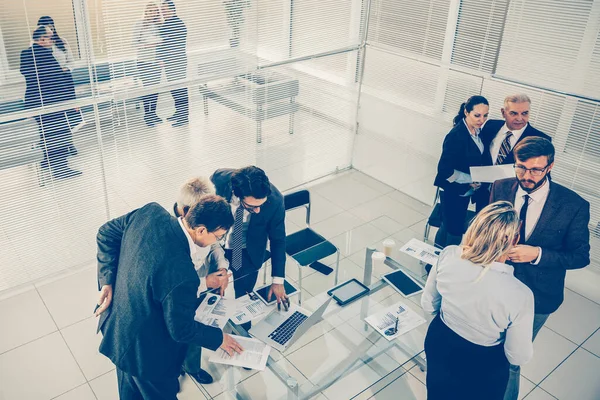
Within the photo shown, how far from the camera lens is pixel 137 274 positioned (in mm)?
2725

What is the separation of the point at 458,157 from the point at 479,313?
6.81ft

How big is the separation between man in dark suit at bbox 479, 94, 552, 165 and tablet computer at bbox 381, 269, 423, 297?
4.25 feet

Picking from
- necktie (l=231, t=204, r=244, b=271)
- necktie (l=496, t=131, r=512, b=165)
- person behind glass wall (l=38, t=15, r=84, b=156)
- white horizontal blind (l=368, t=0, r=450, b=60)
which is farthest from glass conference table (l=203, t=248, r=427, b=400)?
white horizontal blind (l=368, t=0, r=450, b=60)

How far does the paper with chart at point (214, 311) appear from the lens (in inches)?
133

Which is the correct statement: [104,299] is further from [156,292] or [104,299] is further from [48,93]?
[48,93]

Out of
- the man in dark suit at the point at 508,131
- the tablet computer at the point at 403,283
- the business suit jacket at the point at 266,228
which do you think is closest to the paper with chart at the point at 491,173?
the man in dark suit at the point at 508,131

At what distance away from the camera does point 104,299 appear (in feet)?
10.0

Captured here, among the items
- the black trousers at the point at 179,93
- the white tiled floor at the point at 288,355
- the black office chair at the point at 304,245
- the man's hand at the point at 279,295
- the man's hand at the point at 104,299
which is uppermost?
the black trousers at the point at 179,93

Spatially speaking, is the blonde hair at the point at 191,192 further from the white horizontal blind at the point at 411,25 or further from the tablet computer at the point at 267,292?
the white horizontal blind at the point at 411,25

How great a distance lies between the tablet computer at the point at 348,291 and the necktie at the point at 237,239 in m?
0.67

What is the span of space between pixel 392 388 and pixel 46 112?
10.6ft

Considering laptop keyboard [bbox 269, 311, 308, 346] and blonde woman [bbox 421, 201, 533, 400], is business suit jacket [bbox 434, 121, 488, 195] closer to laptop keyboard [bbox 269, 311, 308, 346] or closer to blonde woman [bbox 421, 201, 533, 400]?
blonde woman [bbox 421, 201, 533, 400]

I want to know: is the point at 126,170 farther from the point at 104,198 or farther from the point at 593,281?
the point at 593,281

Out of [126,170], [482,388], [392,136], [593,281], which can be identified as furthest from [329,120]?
[482,388]
